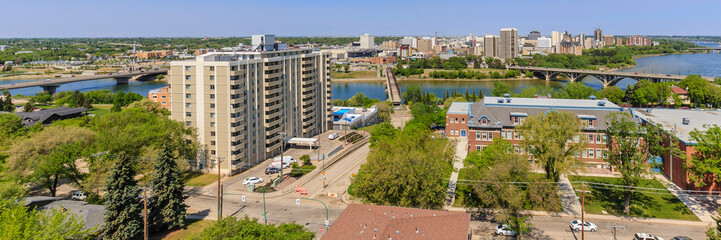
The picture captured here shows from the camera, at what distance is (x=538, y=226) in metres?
26.6

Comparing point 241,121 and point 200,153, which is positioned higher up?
point 241,121

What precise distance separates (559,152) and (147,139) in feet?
95.9

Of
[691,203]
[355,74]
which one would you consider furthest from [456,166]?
[355,74]

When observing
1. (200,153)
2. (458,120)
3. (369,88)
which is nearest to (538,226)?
(458,120)

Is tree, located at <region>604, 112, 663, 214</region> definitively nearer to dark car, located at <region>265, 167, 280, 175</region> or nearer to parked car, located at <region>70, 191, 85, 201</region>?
dark car, located at <region>265, 167, 280, 175</region>

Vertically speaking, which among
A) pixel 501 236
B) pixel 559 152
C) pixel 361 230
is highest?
pixel 559 152

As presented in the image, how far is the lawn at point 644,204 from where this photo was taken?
27891 millimetres

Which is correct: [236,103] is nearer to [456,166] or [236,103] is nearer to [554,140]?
[456,166]

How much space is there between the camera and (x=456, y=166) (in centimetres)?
3931

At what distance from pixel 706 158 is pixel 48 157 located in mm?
41985

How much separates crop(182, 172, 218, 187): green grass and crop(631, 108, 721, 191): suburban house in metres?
32.6

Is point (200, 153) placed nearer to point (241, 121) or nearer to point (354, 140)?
point (241, 121)

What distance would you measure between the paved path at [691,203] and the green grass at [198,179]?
3130cm

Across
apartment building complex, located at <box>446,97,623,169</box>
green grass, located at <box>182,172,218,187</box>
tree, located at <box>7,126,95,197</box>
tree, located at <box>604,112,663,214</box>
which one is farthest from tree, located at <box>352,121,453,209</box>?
tree, located at <box>7,126,95,197</box>
